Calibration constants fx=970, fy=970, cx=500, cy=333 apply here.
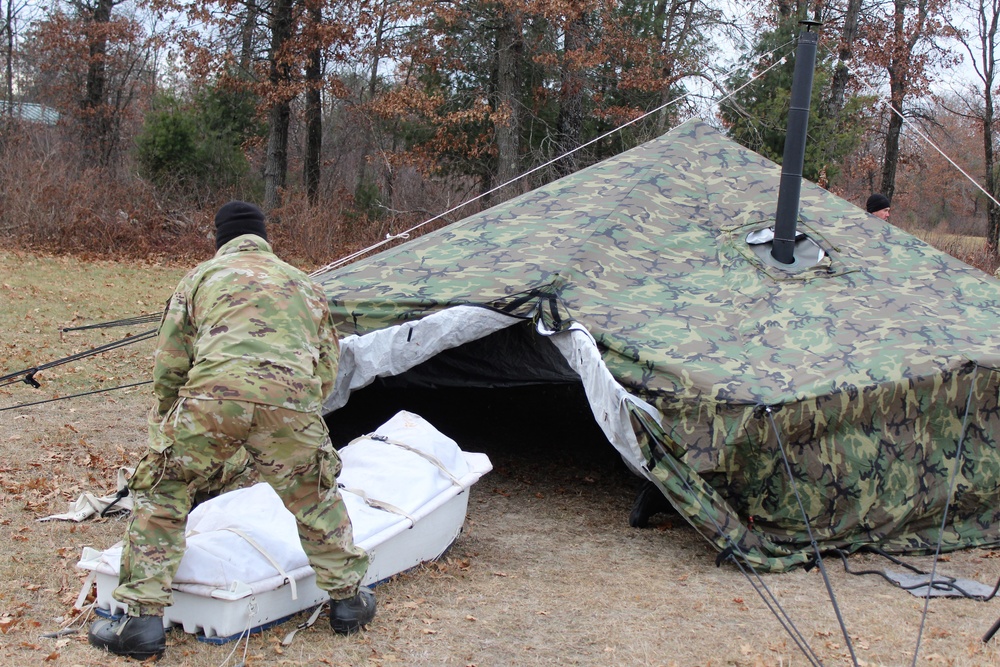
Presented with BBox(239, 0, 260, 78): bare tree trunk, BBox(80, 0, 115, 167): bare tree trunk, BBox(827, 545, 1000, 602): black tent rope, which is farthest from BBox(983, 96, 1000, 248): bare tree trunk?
BBox(80, 0, 115, 167): bare tree trunk

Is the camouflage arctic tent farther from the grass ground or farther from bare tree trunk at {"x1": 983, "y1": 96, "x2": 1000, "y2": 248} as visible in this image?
bare tree trunk at {"x1": 983, "y1": 96, "x2": 1000, "y2": 248}

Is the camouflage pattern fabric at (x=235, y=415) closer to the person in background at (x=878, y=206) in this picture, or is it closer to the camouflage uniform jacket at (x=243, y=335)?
the camouflage uniform jacket at (x=243, y=335)

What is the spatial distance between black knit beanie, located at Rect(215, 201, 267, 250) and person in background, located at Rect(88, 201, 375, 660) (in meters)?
0.14

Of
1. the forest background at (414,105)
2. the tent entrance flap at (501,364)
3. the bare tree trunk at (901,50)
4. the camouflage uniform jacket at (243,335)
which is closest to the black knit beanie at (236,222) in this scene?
the camouflage uniform jacket at (243,335)

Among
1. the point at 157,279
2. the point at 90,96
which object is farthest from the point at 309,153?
the point at 157,279

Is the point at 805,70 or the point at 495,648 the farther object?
the point at 805,70

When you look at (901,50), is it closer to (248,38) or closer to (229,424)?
(248,38)

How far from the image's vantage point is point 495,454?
7172 millimetres

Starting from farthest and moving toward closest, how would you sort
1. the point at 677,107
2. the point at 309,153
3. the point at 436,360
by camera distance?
the point at 309,153 → the point at 677,107 → the point at 436,360

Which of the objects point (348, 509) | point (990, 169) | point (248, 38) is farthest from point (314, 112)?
point (348, 509)

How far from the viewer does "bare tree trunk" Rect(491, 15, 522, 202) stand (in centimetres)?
1836

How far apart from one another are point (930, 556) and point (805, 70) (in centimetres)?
297

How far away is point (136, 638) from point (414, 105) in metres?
16.3

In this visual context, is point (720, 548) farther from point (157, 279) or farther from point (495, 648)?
point (157, 279)
